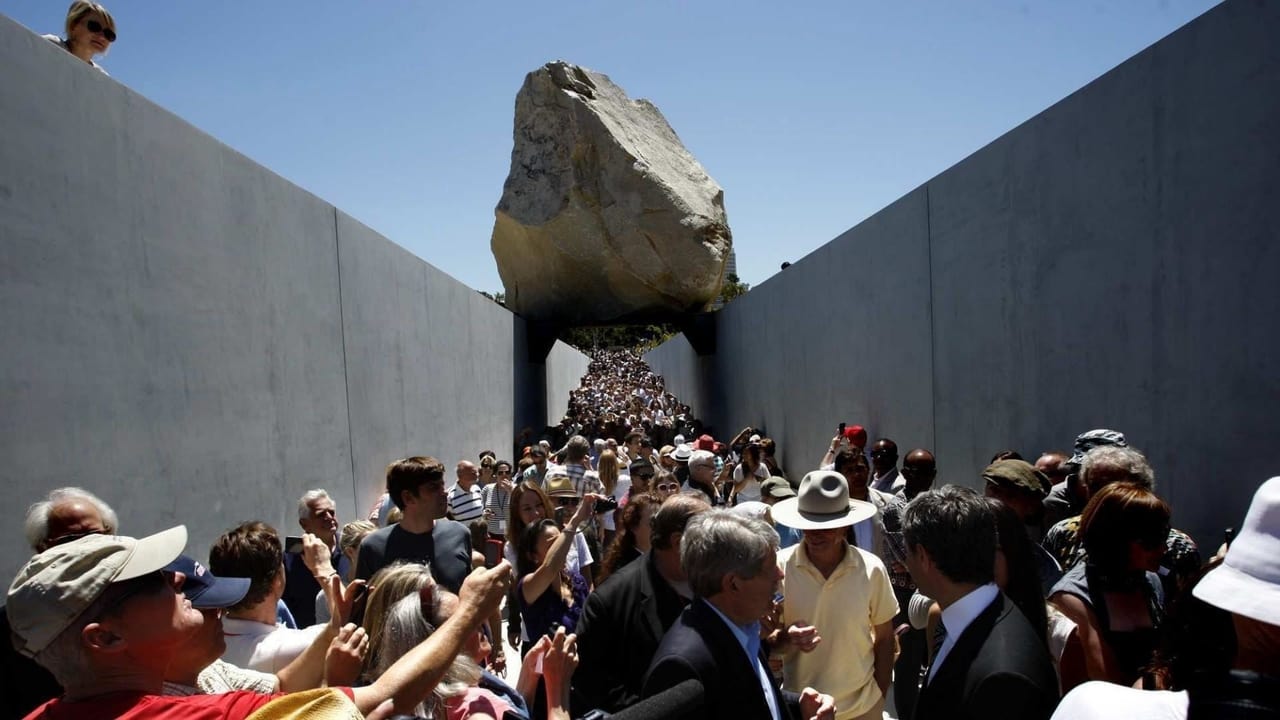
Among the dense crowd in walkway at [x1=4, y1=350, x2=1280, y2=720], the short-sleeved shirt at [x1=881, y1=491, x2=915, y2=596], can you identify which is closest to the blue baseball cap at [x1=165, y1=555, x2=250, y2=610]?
the dense crowd in walkway at [x1=4, y1=350, x2=1280, y2=720]

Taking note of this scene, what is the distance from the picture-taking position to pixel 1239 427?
3963 millimetres

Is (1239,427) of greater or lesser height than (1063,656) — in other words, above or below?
above

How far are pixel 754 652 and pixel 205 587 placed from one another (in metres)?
1.58

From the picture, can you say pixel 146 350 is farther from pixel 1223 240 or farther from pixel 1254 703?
pixel 1223 240

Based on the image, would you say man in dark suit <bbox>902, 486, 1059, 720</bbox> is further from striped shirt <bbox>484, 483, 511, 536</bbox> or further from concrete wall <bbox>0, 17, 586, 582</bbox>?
striped shirt <bbox>484, 483, 511, 536</bbox>

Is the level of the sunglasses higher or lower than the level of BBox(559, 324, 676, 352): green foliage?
higher

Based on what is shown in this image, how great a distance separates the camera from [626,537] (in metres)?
3.93

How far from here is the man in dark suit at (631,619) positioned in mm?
2957

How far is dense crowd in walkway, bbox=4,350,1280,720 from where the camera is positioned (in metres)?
1.61

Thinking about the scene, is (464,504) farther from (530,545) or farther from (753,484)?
(530,545)

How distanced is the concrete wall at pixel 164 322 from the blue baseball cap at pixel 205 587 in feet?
5.18

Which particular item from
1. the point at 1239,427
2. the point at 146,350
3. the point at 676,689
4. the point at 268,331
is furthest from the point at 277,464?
the point at 1239,427

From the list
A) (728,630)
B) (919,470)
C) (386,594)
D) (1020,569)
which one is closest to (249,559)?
(386,594)

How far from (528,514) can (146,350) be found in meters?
2.21
